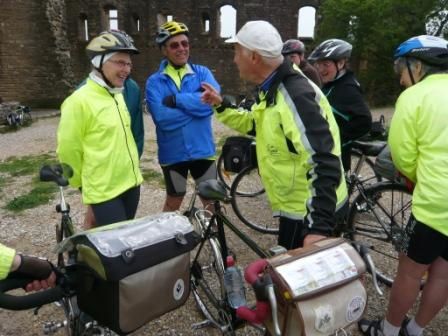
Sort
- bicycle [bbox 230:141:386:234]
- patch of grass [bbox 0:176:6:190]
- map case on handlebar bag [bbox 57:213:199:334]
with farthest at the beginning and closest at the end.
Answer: patch of grass [bbox 0:176:6:190] → bicycle [bbox 230:141:386:234] → map case on handlebar bag [bbox 57:213:199:334]

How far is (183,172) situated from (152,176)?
3354mm

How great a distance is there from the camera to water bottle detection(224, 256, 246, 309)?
2.24 metres

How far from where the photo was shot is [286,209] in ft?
7.09

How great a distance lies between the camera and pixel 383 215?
3.21 metres

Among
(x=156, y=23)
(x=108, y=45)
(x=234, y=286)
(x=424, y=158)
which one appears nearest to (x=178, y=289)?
(x=234, y=286)

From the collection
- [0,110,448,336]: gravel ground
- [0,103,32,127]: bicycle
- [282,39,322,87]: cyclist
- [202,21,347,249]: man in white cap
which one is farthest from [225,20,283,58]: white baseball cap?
[0,103,32,127]: bicycle

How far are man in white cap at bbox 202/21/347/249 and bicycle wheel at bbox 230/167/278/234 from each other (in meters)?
2.12

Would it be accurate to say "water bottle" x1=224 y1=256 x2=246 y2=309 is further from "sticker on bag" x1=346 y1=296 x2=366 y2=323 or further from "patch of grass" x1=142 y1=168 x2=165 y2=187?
"patch of grass" x1=142 y1=168 x2=165 y2=187

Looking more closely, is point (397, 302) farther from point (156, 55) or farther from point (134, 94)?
point (156, 55)

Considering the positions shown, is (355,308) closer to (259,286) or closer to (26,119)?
(259,286)

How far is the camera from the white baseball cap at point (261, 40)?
1884mm

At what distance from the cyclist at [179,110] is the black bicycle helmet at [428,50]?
145 centimetres

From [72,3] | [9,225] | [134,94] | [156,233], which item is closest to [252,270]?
[156,233]

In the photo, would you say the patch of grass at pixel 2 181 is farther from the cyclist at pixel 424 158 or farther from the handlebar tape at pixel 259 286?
the cyclist at pixel 424 158
